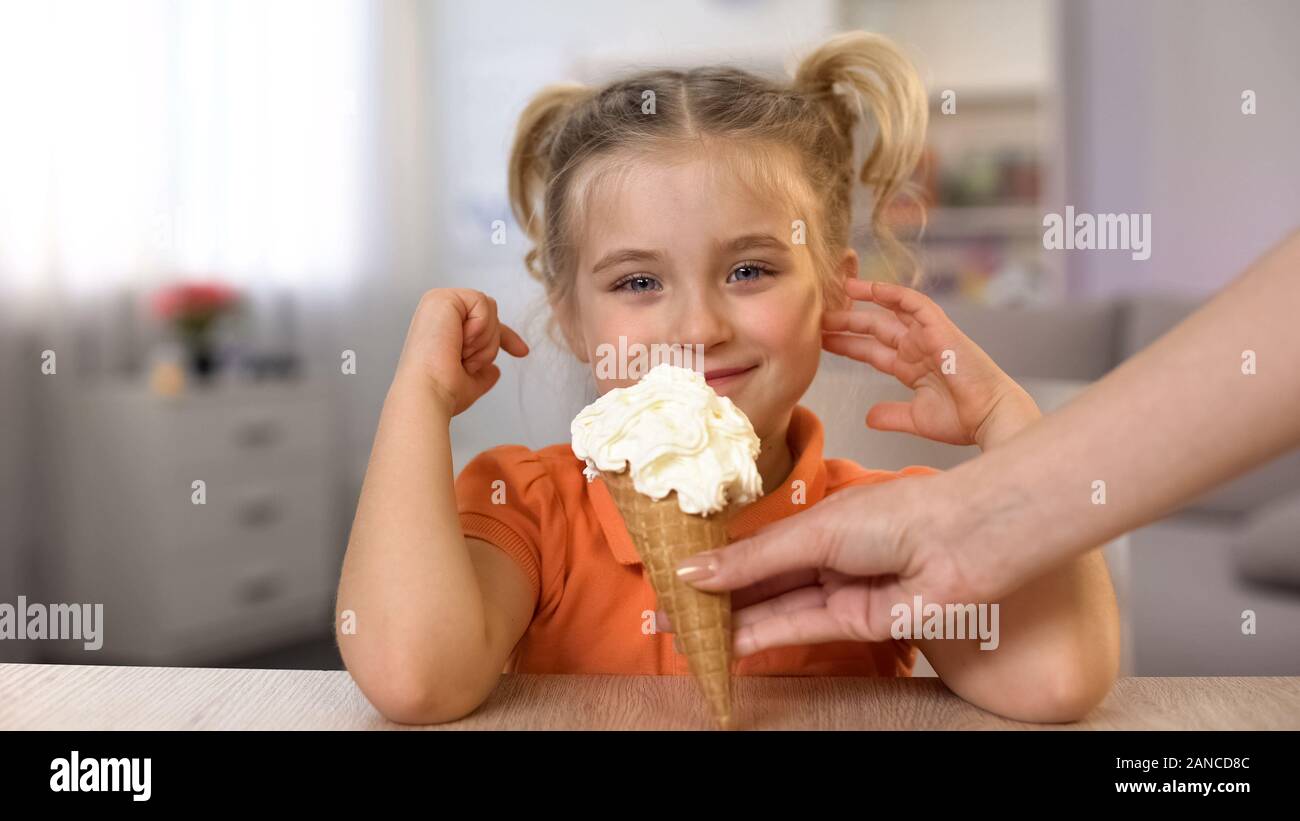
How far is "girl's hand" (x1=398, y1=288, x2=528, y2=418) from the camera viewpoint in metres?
1.00

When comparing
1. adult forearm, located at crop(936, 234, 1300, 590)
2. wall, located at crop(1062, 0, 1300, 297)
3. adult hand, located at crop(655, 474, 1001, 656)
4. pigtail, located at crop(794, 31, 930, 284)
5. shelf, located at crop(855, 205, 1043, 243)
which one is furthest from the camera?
shelf, located at crop(855, 205, 1043, 243)

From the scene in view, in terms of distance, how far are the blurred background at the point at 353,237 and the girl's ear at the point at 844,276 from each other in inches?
19.4

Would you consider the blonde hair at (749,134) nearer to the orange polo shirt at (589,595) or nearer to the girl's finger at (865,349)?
the girl's finger at (865,349)

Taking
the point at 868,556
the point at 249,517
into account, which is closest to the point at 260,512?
the point at 249,517

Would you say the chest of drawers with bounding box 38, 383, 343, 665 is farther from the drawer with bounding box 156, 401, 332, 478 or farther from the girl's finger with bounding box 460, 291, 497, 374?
the girl's finger with bounding box 460, 291, 497, 374

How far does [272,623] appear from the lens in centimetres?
396

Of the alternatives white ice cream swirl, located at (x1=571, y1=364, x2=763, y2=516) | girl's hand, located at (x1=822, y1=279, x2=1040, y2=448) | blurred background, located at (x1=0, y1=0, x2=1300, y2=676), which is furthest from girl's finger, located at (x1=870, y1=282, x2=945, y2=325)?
blurred background, located at (x1=0, y1=0, x2=1300, y2=676)

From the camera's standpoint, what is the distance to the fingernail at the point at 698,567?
78 cm

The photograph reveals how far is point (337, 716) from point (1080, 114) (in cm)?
556

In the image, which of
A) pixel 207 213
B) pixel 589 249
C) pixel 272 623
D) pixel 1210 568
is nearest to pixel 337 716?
pixel 589 249

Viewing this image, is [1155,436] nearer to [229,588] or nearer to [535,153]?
[535,153]

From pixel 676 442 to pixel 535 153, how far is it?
0.79 meters

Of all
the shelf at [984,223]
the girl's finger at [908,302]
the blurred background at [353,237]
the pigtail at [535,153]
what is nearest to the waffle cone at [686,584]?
the girl's finger at [908,302]

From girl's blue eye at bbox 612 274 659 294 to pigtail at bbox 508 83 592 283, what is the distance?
27 centimetres
